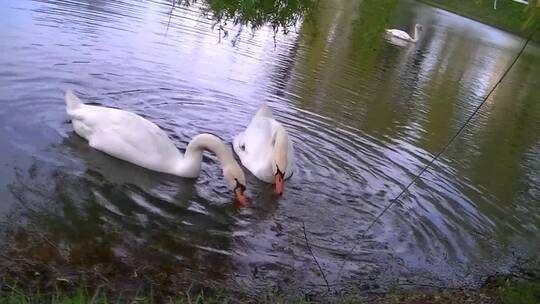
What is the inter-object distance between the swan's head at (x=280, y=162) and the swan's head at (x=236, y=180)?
58cm

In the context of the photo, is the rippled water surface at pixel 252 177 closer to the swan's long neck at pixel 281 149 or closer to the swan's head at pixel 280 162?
the swan's head at pixel 280 162

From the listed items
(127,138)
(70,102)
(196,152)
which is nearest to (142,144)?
(127,138)

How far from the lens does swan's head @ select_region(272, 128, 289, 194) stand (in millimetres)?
7641

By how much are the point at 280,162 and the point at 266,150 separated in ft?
2.60

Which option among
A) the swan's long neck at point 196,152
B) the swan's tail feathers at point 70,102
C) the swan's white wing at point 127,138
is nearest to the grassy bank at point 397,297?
the swan's long neck at point 196,152

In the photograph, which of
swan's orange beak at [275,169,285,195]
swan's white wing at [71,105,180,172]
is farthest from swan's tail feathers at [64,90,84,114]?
swan's orange beak at [275,169,285,195]

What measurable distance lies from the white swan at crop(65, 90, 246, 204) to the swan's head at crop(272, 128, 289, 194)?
1.94 ft

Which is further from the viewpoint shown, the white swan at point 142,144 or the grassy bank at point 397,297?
the white swan at point 142,144

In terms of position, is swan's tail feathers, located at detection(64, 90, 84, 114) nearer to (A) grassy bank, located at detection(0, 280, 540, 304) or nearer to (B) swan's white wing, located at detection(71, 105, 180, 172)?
(B) swan's white wing, located at detection(71, 105, 180, 172)

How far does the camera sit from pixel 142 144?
749cm

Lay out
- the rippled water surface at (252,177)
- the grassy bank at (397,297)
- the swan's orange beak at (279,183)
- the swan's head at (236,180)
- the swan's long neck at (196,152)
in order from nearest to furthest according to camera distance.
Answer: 1. the grassy bank at (397,297)
2. the rippled water surface at (252,177)
3. the swan's head at (236,180)
4. the swan's long neck at (196,152)
5. the swan's orange beak at (279,183)

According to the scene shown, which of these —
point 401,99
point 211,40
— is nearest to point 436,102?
point 401,99

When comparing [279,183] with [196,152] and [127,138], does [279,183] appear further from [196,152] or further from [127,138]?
[127,138]

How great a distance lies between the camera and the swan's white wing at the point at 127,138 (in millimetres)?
7496
